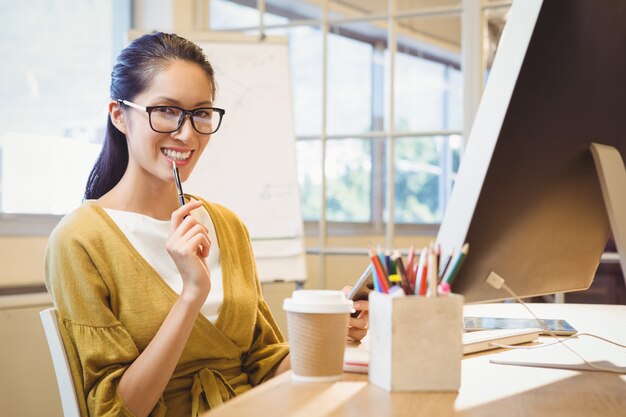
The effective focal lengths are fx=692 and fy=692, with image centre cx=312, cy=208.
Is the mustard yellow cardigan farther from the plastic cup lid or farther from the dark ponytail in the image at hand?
the plastic cup lid

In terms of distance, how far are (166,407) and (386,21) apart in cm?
212

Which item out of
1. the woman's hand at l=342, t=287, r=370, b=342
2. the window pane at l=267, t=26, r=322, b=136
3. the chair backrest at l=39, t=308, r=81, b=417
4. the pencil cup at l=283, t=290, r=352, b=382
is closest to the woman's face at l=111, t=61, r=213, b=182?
the chair backrest at l=39, t=308, r=81, b=417

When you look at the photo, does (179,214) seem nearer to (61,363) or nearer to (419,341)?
(61,363)

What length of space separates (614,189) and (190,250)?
2.02 ft

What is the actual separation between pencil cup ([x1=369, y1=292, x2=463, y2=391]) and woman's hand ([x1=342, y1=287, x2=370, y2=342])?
0.27 metres

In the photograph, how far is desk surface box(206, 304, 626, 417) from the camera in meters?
0.68

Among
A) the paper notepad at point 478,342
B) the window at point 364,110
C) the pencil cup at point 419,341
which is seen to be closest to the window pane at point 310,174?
the window at point 364,110

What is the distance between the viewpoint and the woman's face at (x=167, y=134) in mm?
1302

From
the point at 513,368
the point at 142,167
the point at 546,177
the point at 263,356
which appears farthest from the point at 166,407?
the point at 546,177

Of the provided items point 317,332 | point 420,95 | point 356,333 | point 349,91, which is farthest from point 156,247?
point 420,95

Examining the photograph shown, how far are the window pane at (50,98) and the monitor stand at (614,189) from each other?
195 centimetres

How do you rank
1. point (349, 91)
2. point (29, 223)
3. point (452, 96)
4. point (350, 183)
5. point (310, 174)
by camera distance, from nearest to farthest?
point (29, 223)
point (310, 174)
point (350, 183)
point (349, 91)
point (452, 96)

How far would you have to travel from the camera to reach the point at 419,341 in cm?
73

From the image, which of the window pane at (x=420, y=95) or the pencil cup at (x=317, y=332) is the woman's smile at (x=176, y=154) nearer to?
the pencil cup at (x=317, y=332)
